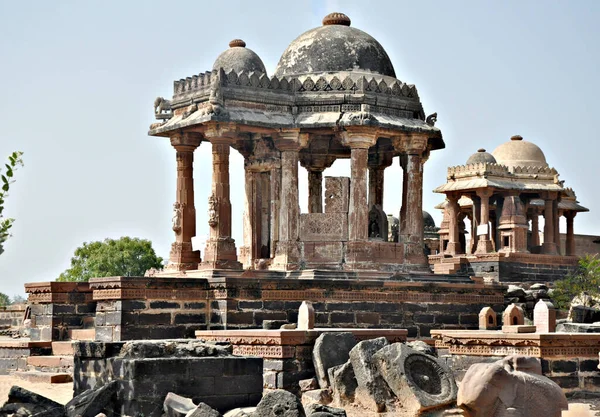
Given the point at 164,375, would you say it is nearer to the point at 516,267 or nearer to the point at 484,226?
the point at 516,267

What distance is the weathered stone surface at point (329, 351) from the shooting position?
579 inches

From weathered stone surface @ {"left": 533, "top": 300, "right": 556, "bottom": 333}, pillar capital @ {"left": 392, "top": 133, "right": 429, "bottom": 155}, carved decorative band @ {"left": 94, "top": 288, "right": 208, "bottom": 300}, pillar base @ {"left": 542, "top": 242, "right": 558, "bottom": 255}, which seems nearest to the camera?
weathered stone surface @ {"left": 533, "top": 300, "right": 556, "bottom": 333}

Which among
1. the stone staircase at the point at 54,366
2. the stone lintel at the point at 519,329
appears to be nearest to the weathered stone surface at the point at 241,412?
the stone lintel at the point at 519,329

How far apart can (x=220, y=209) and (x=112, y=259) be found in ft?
91.3

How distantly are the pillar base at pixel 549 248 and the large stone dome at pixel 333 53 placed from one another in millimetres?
17759

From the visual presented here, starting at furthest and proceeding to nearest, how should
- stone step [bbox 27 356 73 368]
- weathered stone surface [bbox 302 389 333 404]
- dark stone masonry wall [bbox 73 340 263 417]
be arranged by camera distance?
1. stone step [bbox 27 356 73 368]
2. weathered stone surface [bbox 302 389 333 404]
3. dark stone masonry wall [bbox 73 340 263 417]

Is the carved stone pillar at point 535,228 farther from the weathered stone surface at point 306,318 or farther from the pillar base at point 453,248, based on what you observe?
the weathered stone surface at point 306,318

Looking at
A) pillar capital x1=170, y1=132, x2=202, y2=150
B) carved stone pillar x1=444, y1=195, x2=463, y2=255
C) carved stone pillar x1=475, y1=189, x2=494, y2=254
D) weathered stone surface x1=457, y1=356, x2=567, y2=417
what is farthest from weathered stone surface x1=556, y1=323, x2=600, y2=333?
carved stone pillar x1=444, y1=195, x2=463, y2=255

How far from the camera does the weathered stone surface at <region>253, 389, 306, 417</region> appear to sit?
37.7 ft

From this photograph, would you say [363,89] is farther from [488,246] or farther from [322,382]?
[488,246]

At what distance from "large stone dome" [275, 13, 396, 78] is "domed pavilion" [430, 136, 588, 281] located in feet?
44.1

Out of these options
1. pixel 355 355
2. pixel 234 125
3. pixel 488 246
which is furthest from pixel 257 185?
pixel 488 246

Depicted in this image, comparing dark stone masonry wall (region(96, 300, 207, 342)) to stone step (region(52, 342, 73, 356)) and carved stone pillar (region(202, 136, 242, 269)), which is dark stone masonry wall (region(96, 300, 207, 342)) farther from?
carved stone pillar (region(202, 136, 242, 269))

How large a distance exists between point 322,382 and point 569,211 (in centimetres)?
3148
